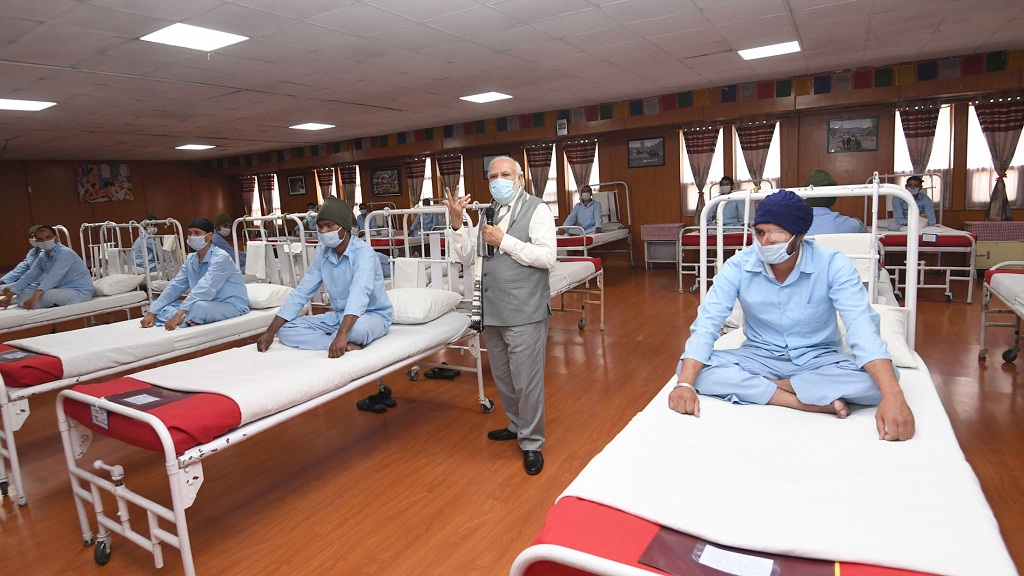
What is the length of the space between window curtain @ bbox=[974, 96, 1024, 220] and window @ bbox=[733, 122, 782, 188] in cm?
245

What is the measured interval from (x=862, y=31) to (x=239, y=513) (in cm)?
681

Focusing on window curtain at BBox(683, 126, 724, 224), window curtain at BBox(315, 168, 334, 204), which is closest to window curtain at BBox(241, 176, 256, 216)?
window curtain at BBox(315, 168, 334, 204)

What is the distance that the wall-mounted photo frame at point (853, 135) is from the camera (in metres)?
8.42

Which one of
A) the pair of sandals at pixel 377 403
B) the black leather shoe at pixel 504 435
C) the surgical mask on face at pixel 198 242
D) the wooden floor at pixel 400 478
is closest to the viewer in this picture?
the wooden floor at pixel 400 478

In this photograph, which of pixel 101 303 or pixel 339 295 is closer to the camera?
pixel 339 295

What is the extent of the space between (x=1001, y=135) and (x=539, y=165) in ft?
22.3

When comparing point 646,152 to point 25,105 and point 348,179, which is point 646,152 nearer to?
point 348,179

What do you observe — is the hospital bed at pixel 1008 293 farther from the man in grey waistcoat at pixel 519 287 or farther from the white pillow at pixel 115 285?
the white pillow at pixel 115 285

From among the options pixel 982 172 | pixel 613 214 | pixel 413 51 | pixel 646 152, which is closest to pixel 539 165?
pixel 613 214

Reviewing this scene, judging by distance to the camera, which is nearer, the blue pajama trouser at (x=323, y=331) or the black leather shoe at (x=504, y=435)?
the blue pajama trouser at (x=323, y=331)

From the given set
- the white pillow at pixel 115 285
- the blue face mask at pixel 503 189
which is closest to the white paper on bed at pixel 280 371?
the blue face mask at pixel 503 189

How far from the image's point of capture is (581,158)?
10.7 m

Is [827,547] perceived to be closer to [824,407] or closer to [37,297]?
[824,407]

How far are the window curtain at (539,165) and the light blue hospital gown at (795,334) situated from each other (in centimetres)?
889
